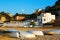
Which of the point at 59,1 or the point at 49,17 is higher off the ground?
the point at 59,1

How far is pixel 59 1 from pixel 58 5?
3691 millimetres

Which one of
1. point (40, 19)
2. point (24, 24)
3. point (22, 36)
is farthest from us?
point (40, 19)

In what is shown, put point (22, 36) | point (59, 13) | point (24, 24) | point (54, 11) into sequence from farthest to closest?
point (54, 11) < point (59, 13) < point (24, 24) < point (22, 36)

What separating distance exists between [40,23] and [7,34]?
3606 cm

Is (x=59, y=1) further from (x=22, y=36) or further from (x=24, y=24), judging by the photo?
(x=22, y=36)

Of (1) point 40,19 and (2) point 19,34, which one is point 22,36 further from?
(1) point 40,19

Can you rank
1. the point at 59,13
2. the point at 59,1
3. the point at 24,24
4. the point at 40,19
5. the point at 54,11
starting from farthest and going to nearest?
1. the point at 59,1
2. the point at 54,11
3. the point at 59,13
4. the point at 40,19
5. the point at 24,24

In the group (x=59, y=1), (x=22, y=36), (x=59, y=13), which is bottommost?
(x=22, y=36)

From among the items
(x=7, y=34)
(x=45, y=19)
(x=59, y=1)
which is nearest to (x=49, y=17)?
(x=45, y=19)

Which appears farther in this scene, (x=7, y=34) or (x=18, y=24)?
(x=18, y=24)

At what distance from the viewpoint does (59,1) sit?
76125mm

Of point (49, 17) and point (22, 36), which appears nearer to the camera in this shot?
point (22, 36)

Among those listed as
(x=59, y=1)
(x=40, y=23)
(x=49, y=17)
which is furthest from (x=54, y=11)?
(x=40, y=23)

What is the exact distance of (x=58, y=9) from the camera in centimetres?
7000
